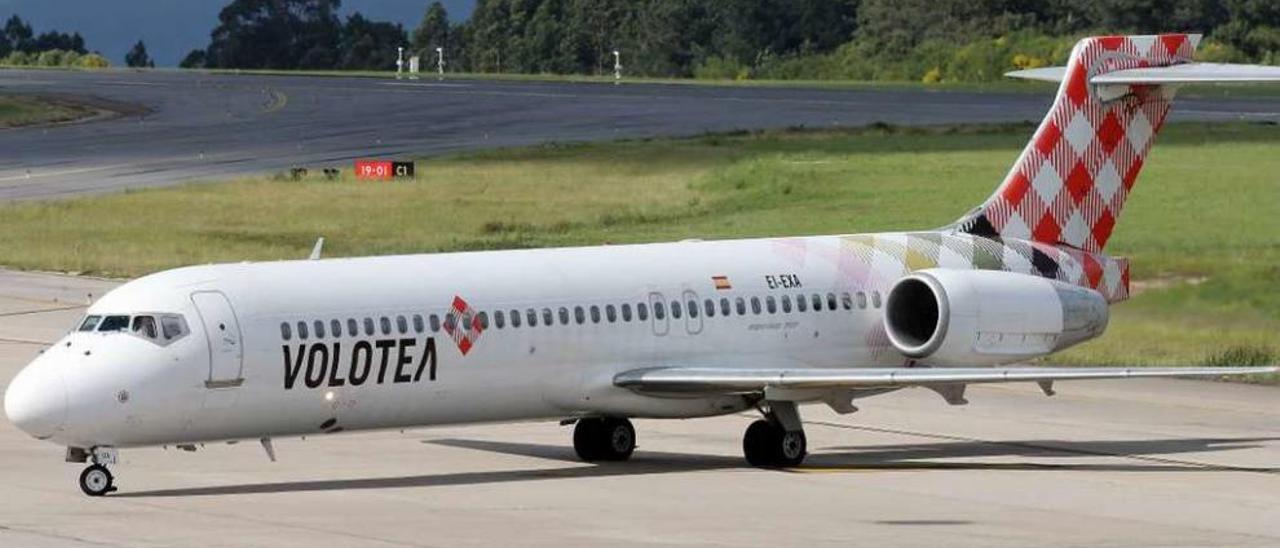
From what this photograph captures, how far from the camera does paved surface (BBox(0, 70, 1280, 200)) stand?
8331 centimetres

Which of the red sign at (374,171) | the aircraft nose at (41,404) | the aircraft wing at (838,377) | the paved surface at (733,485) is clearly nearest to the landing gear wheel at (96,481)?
the paved surface at (733,485)

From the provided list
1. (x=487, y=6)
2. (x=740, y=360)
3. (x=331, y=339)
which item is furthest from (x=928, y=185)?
(x=487, y=6)

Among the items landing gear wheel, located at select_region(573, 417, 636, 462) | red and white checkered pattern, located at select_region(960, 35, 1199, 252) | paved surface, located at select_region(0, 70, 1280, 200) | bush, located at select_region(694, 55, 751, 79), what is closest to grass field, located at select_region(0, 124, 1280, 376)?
paved surface, located at select_region(0, 70, 1280, 200)

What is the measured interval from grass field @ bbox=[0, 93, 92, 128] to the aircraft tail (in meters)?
77.9

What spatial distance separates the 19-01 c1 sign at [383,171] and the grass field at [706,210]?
79 cm

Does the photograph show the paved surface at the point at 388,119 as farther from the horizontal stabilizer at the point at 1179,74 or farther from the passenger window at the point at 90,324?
the passenger window at the point at 90,324

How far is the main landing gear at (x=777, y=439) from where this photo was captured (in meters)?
29.5

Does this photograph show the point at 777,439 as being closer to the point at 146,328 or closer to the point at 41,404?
the point at 146,328

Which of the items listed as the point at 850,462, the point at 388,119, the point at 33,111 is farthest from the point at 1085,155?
the point at 33,111

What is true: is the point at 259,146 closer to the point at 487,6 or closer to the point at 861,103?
the point at 861,103

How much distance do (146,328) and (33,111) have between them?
3615 inches

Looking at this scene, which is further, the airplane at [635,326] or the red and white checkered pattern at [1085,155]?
the red and white checkered pattern at [1085,155]

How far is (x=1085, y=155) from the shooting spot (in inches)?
1319

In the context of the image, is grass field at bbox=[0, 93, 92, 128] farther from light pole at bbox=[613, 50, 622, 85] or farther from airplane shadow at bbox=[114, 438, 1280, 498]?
airplane shadow at bbox=[114, 438, 1280, 498]
